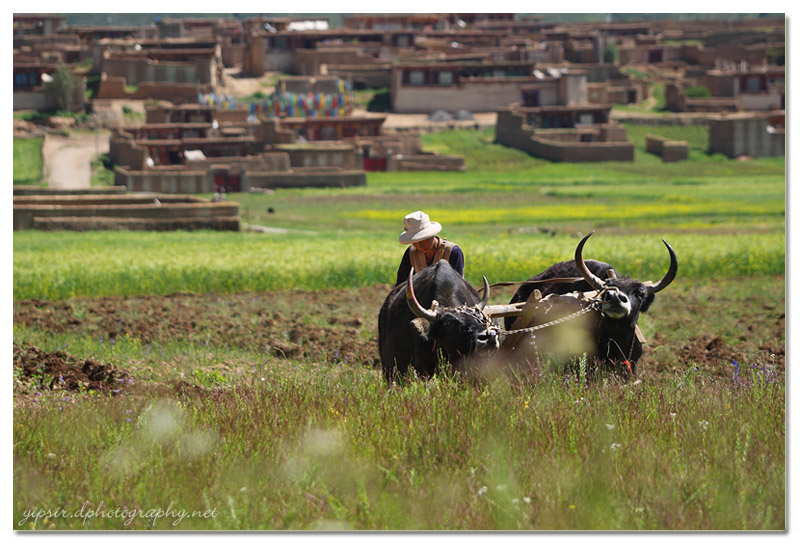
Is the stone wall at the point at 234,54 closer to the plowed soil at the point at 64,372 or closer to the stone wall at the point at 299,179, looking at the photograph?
the stone wall at the point at 299,179

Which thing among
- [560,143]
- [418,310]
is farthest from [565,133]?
[418,310]

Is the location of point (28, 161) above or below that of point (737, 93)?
below

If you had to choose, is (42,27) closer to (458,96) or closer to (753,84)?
(458,96)

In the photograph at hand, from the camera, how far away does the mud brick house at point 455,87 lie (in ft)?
274

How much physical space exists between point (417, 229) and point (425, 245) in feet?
1.26

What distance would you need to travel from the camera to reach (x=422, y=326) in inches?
306

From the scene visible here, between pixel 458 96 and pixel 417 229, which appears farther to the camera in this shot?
pixel 458 96

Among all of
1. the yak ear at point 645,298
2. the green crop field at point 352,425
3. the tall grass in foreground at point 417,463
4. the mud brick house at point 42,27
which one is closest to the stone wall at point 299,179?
the green crop field at point 352,425

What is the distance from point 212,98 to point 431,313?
237 ft

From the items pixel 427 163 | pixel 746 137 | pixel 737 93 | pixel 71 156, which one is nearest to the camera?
pixel 71 156

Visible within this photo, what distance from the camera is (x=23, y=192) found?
Result: 3891cm

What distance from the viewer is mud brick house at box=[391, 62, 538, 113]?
274 feet

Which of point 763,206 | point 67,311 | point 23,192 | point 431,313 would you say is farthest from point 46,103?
point 431,313

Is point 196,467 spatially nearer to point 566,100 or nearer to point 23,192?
point 23,192
